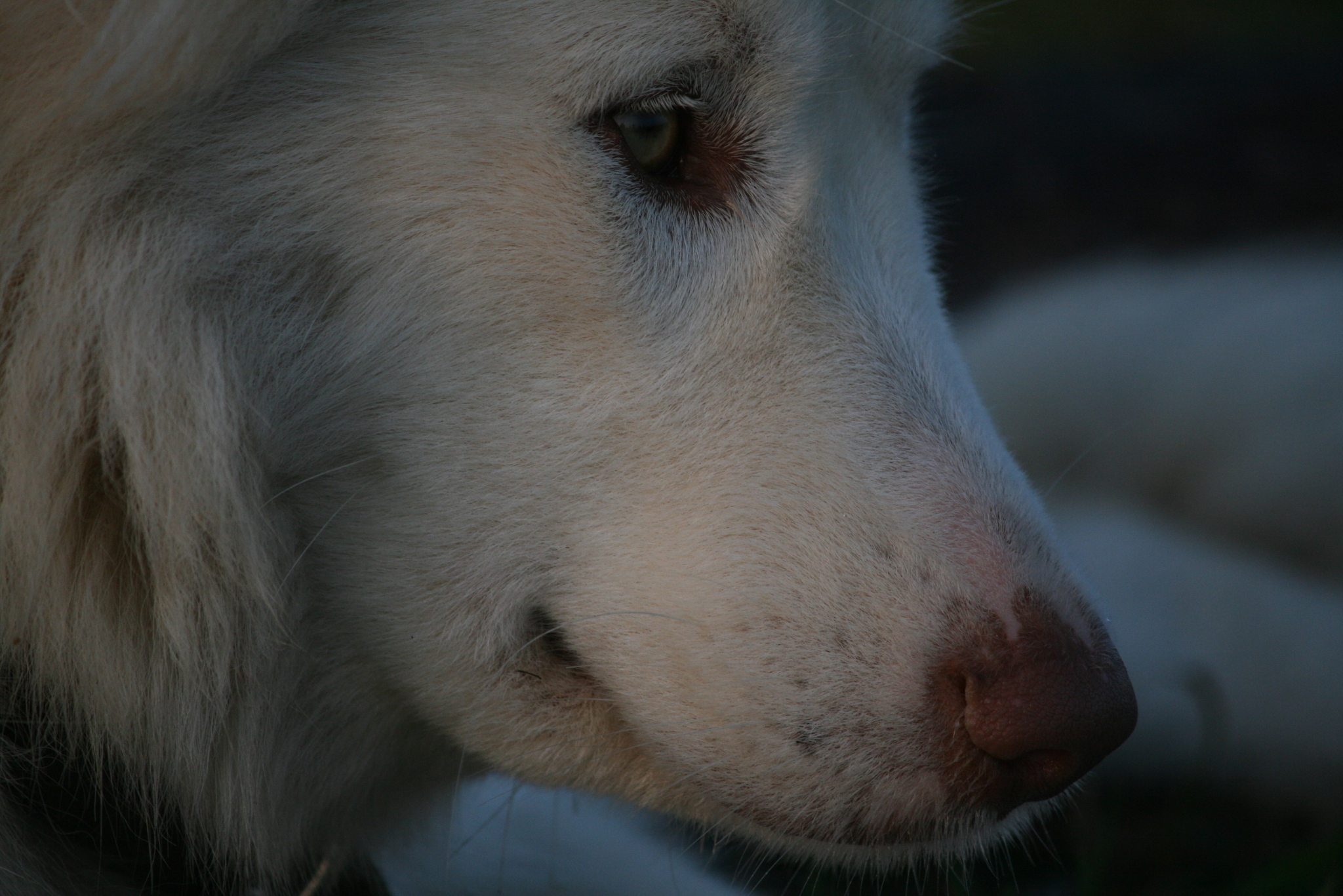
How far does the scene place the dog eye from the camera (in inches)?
53.1

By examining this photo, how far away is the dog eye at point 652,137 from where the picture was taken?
135 centimetres

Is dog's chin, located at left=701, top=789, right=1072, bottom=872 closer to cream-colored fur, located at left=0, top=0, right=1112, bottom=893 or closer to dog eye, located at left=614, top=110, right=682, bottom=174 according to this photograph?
cream-colored fur, located at left=0, top=0, right=1112, bottom=893

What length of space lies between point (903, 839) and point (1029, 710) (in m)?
0.22

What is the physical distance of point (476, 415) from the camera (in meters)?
1.36

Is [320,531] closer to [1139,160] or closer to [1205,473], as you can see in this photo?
Answer: [1205,473]

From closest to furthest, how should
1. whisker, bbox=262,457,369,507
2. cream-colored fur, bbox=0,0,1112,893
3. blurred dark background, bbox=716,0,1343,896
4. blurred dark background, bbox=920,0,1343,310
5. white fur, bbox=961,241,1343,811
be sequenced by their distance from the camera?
cream-colored fur, bbox=0,0,1112,893, whisker, bbox=262,457,369,507, white fur, bbox=961,241,1343,811, blurred dark background, bbox=716,0,1343,896, blurred dark background, bbox=920,0,1343,310

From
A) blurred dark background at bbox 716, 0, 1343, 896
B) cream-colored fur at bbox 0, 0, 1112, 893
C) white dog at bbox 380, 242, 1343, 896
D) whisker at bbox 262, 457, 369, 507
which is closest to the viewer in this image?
cream-colored fur at bbox 0, 0, 1112, 893

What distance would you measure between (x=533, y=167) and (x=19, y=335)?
564 mm

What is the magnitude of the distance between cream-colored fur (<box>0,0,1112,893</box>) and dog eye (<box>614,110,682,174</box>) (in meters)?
0.03

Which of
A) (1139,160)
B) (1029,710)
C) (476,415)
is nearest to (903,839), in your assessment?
(1029,710)

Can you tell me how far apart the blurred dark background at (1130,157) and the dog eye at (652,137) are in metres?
2.30

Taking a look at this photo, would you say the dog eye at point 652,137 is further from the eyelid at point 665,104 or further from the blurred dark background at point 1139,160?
the blurred dark background at point 1139,160

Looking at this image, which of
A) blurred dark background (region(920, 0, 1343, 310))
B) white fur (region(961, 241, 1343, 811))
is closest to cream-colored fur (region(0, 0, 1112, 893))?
white fur (region(961, 241, 1343, 811))

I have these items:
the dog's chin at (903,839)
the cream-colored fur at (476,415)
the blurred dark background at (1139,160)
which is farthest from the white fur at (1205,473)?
the cream-colored fur at (476,415)
